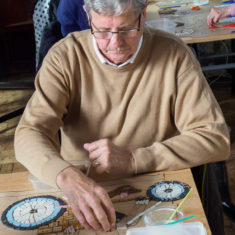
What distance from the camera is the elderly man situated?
1.36 metres

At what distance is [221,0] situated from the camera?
10.9 ft

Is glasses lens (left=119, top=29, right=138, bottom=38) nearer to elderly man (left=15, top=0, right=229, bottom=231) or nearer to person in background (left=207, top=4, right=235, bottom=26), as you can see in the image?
elderly man (left=15, top=0, right=229, bottom=231)

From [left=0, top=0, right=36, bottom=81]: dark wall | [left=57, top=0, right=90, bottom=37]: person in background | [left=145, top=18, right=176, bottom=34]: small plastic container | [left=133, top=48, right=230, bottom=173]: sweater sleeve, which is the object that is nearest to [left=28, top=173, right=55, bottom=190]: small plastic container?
[left=133, top=48, right=230, bottom=173]: sweater sleeve

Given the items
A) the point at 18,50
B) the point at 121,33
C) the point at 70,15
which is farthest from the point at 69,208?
the point at 18,50

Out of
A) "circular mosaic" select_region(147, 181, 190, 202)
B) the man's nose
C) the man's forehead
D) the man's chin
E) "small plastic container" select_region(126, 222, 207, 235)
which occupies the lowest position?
"circular mosaic" select_region(147, 181, 190, 202)

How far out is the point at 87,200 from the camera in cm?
116

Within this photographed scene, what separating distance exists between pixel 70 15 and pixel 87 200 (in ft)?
5.44

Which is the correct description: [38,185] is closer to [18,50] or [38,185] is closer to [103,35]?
[103,35]

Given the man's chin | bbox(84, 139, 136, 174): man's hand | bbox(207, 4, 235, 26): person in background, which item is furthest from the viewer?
bbox(207, 4, 235, 26): person in background

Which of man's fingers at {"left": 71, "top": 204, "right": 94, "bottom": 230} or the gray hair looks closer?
man's fingers at {"left": 71, "top": 204, "right": 94, "bottom": 230}

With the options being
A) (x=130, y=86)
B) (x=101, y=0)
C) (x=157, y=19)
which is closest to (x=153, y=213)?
(x=130, y=86)

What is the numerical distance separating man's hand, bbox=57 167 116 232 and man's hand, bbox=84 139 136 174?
98 millimetres

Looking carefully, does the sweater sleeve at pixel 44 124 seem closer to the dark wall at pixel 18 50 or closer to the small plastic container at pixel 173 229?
the small plastic container at pixel 173 229

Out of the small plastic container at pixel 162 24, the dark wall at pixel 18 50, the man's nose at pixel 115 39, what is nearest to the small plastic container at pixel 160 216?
the man's nose at pixel 115 39
